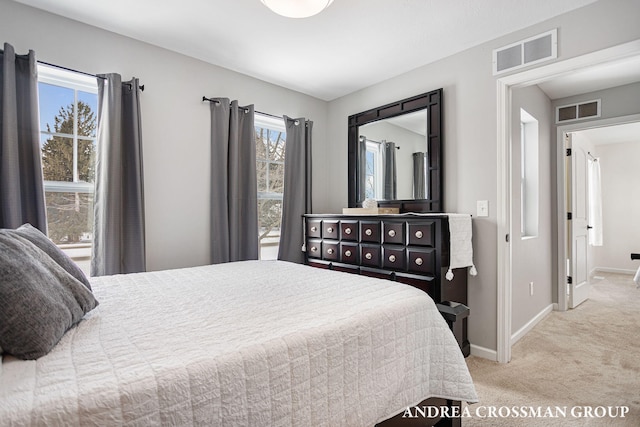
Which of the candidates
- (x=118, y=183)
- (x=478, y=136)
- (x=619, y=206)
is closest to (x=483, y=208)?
(x=478, y=136)

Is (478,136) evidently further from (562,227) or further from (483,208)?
(562,227)

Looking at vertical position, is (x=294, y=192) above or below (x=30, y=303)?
above

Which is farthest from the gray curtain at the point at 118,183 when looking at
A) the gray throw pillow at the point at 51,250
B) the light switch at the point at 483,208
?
the light switch at the point at 483,208

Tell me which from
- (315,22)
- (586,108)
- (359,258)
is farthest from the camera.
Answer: (586,108)

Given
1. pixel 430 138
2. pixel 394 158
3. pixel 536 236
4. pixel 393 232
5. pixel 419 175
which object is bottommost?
pixel 536 236

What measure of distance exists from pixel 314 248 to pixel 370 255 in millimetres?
758

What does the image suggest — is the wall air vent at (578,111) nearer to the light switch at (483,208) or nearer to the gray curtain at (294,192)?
the light switch at (483,208)

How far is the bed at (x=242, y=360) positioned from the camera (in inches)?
28.4

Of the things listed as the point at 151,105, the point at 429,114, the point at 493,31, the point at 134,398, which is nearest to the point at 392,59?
the point at 429,114

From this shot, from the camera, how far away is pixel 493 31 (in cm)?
252

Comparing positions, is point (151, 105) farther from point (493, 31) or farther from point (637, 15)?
point (637, 15)

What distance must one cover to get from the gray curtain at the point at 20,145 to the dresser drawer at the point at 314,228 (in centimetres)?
219

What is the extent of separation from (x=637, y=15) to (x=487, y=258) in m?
1.81

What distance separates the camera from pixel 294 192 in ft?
11.8
